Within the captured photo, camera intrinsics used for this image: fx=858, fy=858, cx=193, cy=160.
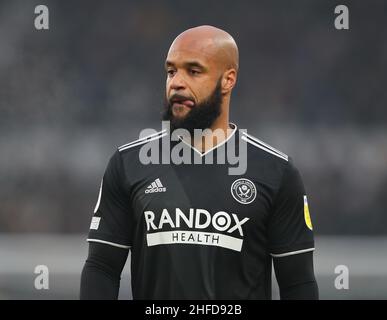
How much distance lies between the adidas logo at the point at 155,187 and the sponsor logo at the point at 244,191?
0.93ft

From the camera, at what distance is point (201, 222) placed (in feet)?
11.2

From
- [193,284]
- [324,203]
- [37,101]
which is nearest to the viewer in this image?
[193,284]

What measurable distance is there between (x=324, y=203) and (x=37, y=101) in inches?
157

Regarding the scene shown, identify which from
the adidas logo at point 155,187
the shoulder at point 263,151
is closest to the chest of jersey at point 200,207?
the adidas logo at point 155,187

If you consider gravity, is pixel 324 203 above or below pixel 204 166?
above

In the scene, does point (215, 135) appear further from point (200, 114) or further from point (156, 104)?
point (156, 104)

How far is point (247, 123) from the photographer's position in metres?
10.8

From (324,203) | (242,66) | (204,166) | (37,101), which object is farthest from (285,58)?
(204,166)

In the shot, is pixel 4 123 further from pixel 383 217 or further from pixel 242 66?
pixel 383 217

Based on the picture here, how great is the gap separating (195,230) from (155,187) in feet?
0.80

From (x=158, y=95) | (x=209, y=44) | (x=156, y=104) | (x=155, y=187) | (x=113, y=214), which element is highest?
(x=158, y=95)

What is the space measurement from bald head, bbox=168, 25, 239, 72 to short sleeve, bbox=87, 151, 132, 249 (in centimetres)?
57
